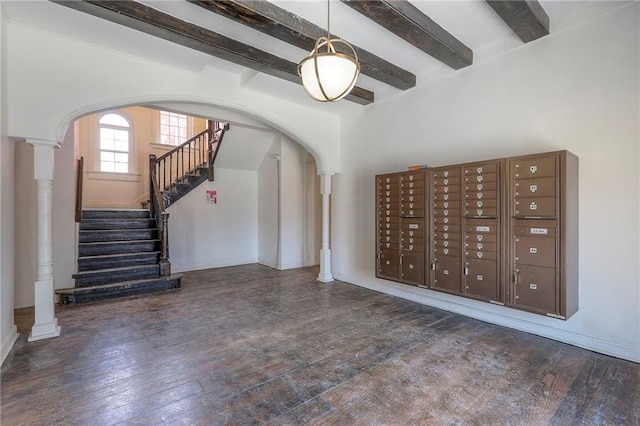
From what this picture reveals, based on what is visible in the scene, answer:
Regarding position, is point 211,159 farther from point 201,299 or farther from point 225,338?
point 225,338

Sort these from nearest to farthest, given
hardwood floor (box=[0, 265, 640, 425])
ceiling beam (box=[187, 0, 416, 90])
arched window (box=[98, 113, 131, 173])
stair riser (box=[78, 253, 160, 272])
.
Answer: hardwood floor (box=[0, 265, 640, 425]) < ceiling beam (box=[187, 0, 416, 90]) < stair riser (box=[78, 253, 160, 272]) < arched window (box=[98, 113, 131, 173])

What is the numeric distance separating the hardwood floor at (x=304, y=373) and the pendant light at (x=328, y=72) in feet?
7.41

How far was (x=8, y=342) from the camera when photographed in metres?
2.82

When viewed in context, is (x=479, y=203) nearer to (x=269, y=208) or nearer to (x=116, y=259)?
(x=269, y=208)

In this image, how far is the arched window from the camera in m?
7.17

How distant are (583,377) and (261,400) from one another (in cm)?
251

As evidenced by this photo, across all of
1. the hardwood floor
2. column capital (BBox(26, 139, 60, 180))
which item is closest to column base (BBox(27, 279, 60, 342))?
the hardwood floor

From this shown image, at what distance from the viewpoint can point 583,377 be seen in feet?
7.79

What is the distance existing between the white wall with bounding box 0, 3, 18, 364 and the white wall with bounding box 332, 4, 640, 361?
4.60m

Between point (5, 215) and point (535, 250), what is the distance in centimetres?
502

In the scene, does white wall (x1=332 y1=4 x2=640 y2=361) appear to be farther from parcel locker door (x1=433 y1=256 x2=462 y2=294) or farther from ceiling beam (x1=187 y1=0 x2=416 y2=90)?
ceiling beam (x1=187 y1=0 x2=416 y2=90)

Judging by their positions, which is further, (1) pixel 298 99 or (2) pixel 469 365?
(1) pixel 298 99

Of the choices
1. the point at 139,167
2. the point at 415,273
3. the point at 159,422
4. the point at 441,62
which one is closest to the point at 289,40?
the point at 441,62

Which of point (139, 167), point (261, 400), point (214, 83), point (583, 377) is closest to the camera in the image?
point (261, 400)
